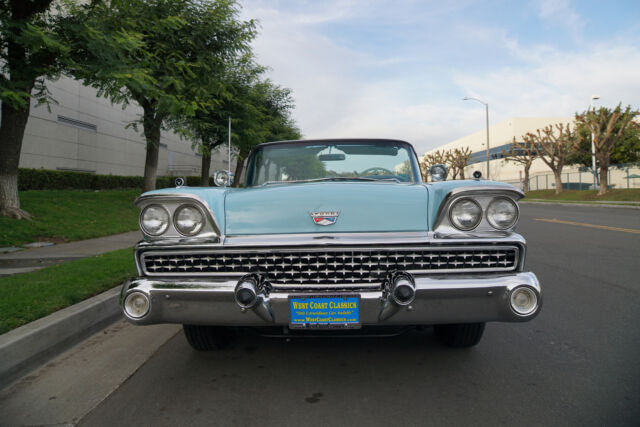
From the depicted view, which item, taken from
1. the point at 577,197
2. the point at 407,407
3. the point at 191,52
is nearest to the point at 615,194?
the point at 577,197

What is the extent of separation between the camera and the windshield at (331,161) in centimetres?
381

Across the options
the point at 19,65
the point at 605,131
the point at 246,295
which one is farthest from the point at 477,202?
the point at 605,131

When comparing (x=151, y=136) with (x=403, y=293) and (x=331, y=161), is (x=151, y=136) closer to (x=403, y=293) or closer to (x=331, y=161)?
(x=331, y=161)

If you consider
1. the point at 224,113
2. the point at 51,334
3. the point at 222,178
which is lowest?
the point at 51,334

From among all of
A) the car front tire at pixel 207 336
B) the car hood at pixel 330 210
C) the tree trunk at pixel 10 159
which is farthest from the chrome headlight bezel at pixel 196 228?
the tree trunk at pixel 10 159

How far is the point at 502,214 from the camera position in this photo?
256 centimetres

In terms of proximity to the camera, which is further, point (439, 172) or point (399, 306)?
point (439, 172)

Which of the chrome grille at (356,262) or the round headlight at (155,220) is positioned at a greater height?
the round headlight at (155,220)

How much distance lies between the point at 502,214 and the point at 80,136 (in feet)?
81.6

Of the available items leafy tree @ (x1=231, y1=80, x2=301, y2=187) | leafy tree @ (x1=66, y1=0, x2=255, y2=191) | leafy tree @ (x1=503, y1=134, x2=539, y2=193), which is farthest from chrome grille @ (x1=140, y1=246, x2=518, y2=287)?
leafy tree @ (x1=503, y1=134, x2=539, y2=193)

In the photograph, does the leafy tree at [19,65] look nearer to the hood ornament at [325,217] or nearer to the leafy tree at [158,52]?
the leafy tree at [158,52]

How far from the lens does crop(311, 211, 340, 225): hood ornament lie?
2527mm

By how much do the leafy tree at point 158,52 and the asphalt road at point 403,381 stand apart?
623 cm

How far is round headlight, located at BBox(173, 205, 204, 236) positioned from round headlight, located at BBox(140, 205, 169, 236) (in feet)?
0.20
